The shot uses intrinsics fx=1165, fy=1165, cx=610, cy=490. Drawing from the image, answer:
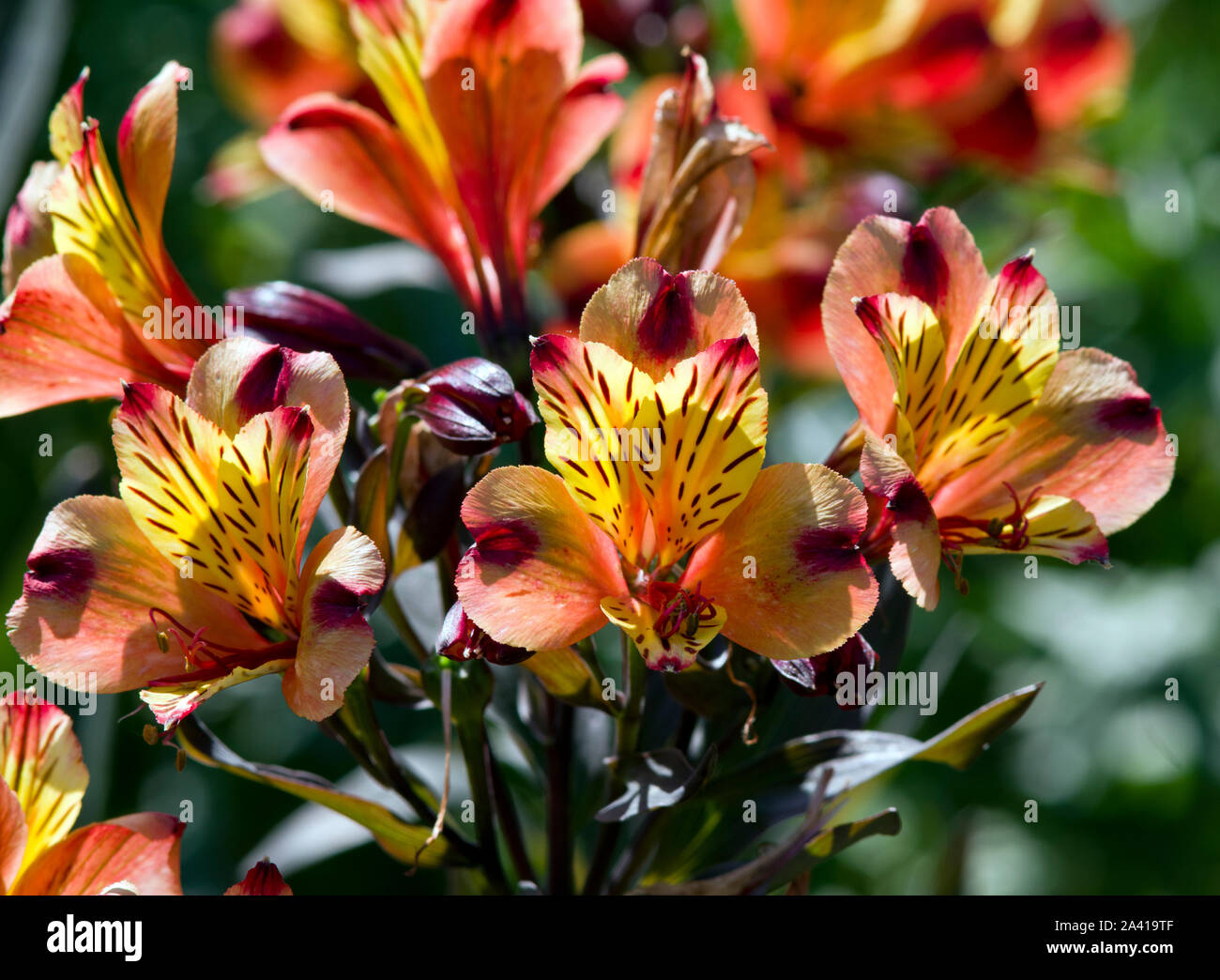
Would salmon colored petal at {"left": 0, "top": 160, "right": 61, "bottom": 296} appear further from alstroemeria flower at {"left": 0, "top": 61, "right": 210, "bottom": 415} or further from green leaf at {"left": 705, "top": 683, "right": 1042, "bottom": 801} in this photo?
green leaf at {"left": 705, "top": 683, "right": 1042, "bottom": 801}

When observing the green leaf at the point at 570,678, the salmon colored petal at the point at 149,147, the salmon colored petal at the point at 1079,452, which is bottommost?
the green leaf at the point at 570,678

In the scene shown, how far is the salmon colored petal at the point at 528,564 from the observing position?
496 mm

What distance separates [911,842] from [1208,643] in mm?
437

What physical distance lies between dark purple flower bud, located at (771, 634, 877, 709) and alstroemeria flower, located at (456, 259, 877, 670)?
0.02 metres

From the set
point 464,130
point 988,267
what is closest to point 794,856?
point 464,130

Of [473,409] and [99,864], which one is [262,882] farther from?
[473,409]

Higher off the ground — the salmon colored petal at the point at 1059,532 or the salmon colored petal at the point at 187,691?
the salmon colored petal at the point at 1059,532

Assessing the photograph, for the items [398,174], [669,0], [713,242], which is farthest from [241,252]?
[713,242]

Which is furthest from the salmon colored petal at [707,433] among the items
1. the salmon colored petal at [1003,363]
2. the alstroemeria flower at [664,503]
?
the salmon colored petal at [1003,363]

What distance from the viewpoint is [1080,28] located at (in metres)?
1.38

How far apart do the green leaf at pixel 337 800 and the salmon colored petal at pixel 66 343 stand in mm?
199

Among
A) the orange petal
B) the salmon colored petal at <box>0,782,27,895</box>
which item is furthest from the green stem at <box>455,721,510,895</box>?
the salmon colored petal at <box>0,782,27,895</box>

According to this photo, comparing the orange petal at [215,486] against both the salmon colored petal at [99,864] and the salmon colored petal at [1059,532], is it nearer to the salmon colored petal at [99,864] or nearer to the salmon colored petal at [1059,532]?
the salmon colored petal at [99,864]
